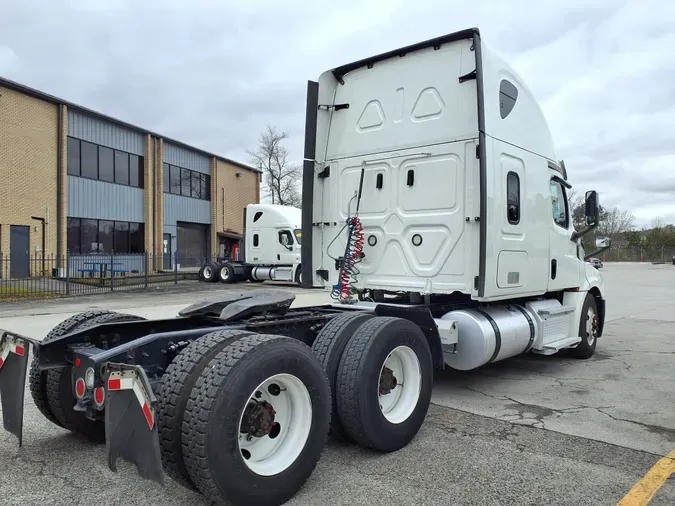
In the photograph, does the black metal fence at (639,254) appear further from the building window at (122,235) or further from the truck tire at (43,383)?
the truck tire at (43,383)

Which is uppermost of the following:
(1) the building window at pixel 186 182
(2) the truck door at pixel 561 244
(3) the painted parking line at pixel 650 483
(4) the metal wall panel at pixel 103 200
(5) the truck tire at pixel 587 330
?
(1) the building window at pixel 186 182

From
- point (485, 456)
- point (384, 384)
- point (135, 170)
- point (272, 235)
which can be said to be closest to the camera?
point (485, 456)

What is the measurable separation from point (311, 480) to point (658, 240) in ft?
246

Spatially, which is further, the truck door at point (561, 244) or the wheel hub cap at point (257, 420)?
the truck door at point (561, 244)

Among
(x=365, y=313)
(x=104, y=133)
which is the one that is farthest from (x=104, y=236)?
(x=365, y=313)

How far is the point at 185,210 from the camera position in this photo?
3309 cm

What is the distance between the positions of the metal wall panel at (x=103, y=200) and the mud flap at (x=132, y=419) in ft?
82.6

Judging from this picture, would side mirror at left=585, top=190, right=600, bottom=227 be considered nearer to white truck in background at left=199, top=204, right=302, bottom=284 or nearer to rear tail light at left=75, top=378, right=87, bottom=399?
rear tail light at left=75, top=378, right=87, bottom=399

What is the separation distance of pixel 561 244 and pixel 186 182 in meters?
29.6

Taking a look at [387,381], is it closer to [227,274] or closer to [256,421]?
[256,421]

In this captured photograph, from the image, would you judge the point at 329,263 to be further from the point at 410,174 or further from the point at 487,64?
the point at 487,64

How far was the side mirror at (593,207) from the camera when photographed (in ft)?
22.1

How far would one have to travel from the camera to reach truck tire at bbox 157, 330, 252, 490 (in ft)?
8.99

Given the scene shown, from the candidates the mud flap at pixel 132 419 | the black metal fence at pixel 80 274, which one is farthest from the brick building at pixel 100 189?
the mud flap at pixel 132 419
